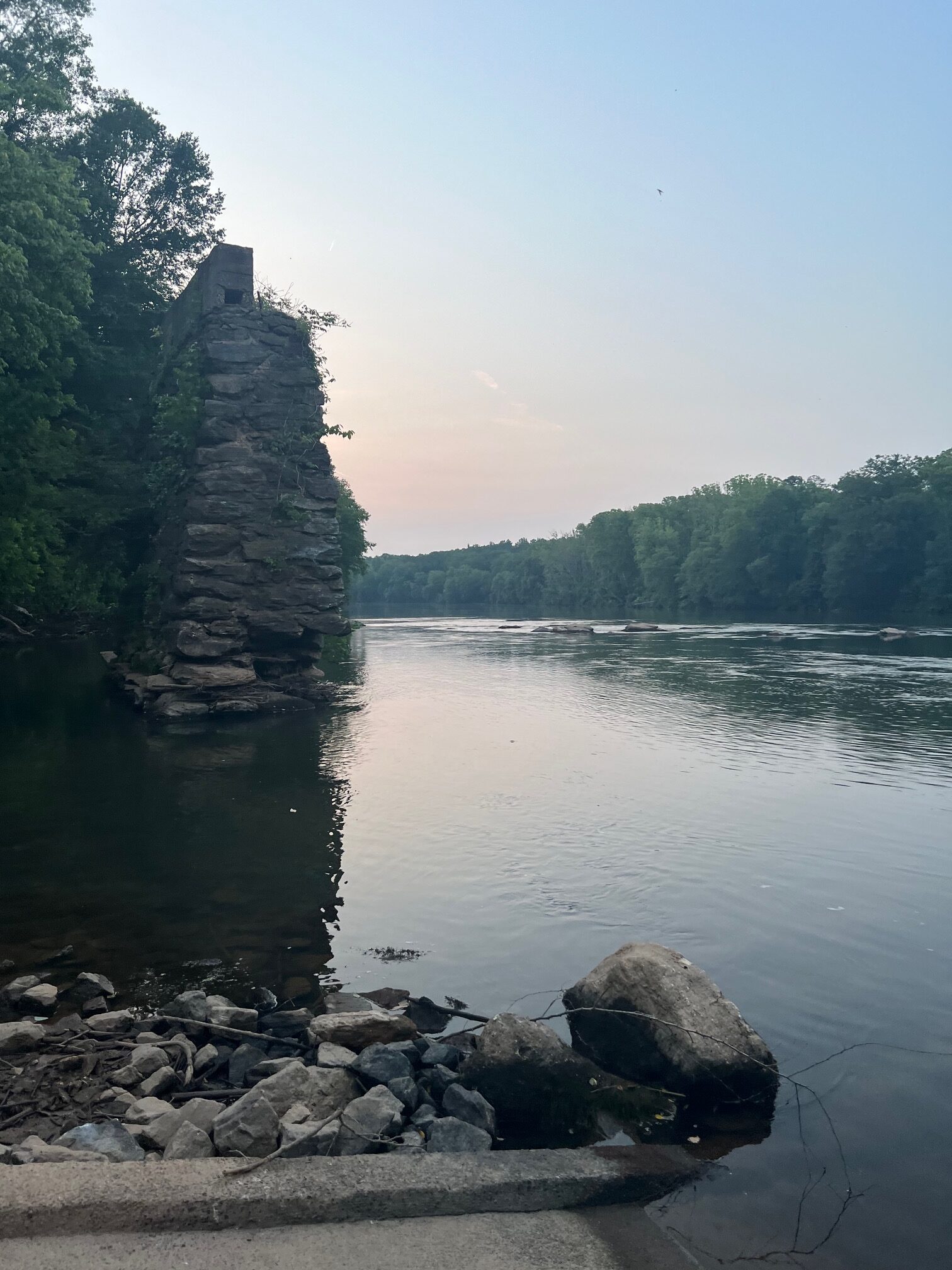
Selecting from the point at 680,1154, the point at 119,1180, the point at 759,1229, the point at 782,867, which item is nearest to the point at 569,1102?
the point at 680,1154

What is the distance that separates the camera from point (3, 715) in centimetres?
2338

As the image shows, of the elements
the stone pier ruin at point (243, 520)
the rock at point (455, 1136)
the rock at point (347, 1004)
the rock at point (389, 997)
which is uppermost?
the stone pier ruin at point (243, 520)

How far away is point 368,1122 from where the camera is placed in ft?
16.8

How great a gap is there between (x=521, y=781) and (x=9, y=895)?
8.43m

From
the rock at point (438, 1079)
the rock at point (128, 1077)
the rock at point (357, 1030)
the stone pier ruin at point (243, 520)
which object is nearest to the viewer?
the rock at point (128, 1077)

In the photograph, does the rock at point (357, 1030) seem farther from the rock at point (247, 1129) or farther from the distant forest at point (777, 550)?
the distant forest at point (777, 550)

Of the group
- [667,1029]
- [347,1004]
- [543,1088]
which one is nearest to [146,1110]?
[347,1004]

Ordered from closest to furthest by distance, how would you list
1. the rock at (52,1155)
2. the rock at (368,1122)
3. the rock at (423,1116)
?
the rock at (52,1155) < the rock at (368,1122) < the rock at (423,1116)

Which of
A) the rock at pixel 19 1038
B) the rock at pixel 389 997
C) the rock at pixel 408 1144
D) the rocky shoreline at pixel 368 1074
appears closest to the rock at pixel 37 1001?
the rocky shoreline at pixel 368 1074

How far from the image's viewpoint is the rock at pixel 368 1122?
4.91 metres

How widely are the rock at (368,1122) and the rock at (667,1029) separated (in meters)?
1.65

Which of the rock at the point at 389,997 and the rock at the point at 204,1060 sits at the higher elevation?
the rock at the point at 204,1060

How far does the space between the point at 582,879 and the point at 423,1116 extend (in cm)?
529

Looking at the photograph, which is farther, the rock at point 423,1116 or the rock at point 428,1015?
the rock at point 428,1015
